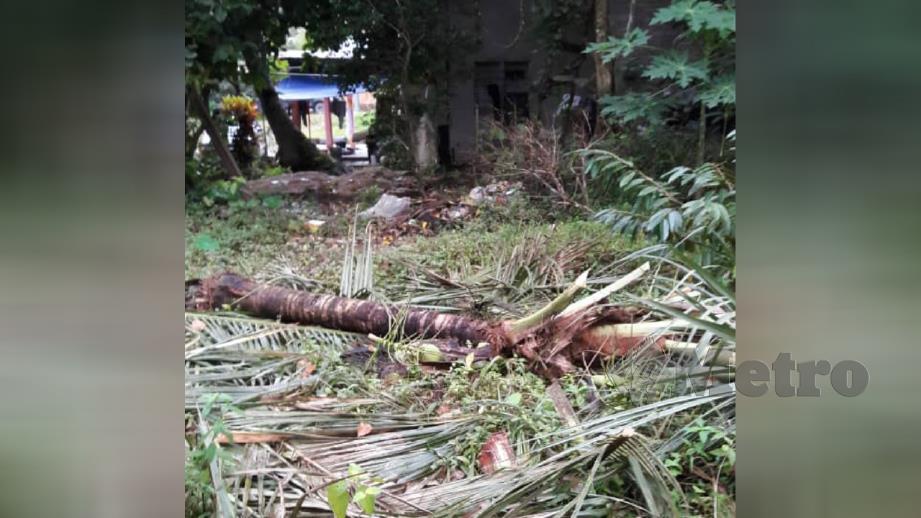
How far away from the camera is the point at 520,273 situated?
10.0 ft

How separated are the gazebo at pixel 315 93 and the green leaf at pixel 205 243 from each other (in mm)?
1109

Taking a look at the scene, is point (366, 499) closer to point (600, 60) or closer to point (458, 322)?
point (458, 322)

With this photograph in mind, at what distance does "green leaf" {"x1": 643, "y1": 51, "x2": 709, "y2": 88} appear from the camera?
3318 millimetres

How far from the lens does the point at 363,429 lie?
1.98 m

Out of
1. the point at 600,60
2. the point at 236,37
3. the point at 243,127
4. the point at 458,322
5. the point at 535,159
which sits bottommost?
the point at 458,322

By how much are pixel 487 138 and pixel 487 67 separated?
0.46 m

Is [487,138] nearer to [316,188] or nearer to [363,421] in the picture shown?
[316,188]

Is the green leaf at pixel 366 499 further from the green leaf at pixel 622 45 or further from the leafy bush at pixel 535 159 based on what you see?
the green leaf at pixel 622 45

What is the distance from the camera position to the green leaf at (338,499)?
143cm

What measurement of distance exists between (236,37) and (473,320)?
2.67 meters

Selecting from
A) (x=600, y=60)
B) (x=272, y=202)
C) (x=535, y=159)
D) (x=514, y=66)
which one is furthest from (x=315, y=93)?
(x=600, y=60)

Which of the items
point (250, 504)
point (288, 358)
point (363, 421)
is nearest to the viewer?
point (250, 504)

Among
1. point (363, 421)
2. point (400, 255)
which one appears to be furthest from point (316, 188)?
point (363, 421)
